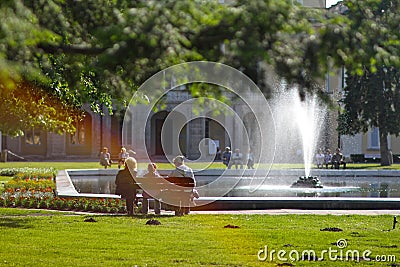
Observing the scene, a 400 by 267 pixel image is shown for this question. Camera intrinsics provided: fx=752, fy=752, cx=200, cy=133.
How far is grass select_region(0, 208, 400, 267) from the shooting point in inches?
352

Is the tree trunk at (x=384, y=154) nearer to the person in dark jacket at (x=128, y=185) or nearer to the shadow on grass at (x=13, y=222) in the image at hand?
the person in dark jacket at (x=128, y=185)

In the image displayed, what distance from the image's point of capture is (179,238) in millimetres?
10773

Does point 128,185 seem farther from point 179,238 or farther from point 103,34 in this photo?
point 103,34

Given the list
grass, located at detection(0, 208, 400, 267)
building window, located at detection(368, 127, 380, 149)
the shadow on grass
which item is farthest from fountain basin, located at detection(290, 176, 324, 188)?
building window, located at detection(368, 127, 380, 149)

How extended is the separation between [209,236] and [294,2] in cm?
565

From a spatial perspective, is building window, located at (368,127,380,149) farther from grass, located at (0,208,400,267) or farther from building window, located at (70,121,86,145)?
grass, located at (0,208,400,267)

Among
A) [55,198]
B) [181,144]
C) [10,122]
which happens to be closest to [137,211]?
[55,198]

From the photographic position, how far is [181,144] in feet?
187

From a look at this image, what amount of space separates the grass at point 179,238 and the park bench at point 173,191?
39 centimetres

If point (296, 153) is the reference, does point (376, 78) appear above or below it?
above

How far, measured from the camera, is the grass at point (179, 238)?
352 inches

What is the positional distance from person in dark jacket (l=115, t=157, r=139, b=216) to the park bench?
19 centimetres

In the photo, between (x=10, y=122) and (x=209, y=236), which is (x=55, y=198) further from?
(x=10, y=122)

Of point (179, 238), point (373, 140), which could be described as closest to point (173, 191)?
point (179, 238)
